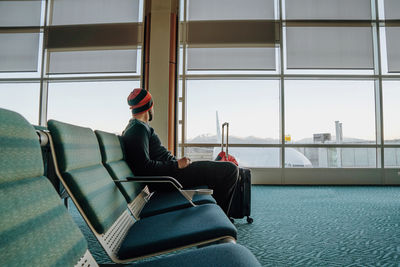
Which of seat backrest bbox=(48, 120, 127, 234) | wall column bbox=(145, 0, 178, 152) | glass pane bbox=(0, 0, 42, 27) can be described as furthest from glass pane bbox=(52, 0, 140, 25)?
seat backrest bbox=(48, 120, 127, 234)

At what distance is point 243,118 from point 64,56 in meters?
3.60

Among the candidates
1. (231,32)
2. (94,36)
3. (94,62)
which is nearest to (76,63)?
(94,62)

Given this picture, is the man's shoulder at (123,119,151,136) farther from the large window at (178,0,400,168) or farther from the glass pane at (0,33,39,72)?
the glass pane at (0,33,39,72)

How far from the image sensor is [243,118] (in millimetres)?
4434

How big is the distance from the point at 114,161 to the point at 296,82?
13.0 ft

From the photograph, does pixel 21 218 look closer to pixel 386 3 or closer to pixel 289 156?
pixel 289 156

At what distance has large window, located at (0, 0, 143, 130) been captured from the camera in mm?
4547

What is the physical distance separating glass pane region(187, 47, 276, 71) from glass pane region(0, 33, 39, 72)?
3.08 m

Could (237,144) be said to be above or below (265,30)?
below

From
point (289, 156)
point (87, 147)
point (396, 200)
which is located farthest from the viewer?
point (289, 156)

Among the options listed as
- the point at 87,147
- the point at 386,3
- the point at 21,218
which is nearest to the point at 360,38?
the point at 386,3

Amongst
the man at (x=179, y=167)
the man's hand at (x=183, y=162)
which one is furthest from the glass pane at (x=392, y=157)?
the man's hand at (x=183, y=162)

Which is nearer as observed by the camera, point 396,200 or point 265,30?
point 396,200

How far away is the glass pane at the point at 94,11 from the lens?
181 inches
